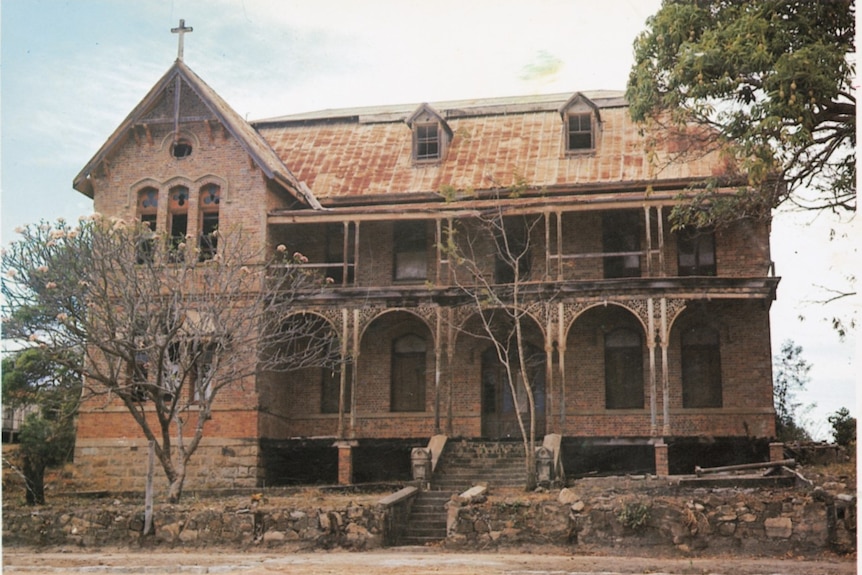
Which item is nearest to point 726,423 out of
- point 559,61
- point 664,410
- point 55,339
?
point 664,410

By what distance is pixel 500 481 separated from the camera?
21.4 meters

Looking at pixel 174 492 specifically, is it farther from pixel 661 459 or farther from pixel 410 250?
pixel 661 459

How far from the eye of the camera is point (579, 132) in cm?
2705

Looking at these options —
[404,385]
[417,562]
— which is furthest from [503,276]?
[417,562]

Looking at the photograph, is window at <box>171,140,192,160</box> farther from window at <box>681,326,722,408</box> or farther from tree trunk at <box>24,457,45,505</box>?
window at <box>681,326,722,408</box>

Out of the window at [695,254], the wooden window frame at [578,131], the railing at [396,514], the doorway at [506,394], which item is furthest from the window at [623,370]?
the railing at [396,514]

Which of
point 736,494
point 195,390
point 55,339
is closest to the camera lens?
point 736,494

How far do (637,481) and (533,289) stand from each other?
5382 mm

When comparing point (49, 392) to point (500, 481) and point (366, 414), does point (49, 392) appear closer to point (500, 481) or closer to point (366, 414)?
point (366, 414)

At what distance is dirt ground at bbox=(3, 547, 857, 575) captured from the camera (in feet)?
44.8

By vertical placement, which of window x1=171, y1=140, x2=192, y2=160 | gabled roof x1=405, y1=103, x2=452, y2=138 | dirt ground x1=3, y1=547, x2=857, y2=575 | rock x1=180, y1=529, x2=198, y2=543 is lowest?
dirt ground x1=3, y1=547, x2=857, y2=575

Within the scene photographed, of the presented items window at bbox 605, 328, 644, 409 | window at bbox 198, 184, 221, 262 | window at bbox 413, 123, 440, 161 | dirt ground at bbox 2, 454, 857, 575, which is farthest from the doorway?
dirt ground at bbox 2, 454, 857, 575

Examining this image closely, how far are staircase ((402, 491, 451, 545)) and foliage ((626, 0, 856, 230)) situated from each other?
25.1ft

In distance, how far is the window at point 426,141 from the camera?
90.5ft
